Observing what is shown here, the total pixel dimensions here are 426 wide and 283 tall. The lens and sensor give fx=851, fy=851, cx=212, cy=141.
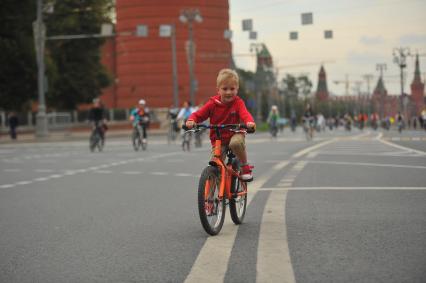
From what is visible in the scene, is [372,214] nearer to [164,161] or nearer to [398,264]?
[398,264]

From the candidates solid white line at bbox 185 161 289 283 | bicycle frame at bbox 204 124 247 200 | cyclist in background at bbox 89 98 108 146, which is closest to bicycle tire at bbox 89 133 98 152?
cyclist in background at bbox 89 98 108 146

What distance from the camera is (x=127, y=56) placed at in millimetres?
110750

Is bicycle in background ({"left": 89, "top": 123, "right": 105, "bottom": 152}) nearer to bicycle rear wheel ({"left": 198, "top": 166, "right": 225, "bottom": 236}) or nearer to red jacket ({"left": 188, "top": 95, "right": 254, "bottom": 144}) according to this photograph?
red jacket ({"left": 188, "top": 95, "right": 254, "bottom": 144})

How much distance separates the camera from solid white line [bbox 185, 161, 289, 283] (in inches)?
207

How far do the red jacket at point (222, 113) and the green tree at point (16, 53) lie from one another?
41243 mm

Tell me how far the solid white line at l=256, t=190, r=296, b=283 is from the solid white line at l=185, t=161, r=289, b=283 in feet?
0.75

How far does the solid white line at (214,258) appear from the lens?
5.25 m

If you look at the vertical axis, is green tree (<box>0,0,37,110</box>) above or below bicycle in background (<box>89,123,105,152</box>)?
above

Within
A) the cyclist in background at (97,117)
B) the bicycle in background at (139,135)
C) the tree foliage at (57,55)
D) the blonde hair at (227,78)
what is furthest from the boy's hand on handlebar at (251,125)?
the tree foliage at (57,55)

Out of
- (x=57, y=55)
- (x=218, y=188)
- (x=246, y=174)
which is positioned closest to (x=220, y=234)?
(x=218, y=188)

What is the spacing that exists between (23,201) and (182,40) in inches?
3837

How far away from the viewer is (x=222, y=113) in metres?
7.49

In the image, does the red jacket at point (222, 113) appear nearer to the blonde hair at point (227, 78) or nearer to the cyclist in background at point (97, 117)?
the blonde hair at point (227, 78)

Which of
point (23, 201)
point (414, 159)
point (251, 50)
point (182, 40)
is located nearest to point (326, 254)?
point (23, 201)
